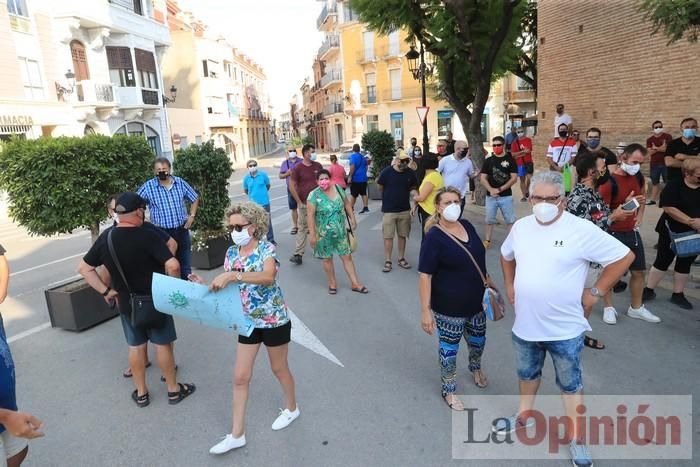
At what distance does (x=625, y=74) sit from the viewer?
1313 centimetres

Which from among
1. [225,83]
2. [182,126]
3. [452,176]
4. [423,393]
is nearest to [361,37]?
[225,83]

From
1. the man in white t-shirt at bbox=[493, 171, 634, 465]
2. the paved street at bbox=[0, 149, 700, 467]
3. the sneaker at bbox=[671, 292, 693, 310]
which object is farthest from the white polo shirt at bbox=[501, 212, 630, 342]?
the sneaker at bbox=[671, 292, 693, 310]

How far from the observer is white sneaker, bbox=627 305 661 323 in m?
4.96

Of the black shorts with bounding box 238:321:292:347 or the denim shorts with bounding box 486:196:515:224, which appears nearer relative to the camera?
the black shorts with bounding box 238:321:292:347

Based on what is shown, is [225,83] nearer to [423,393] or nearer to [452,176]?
[452,176]

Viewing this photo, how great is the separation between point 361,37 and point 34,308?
4286cm

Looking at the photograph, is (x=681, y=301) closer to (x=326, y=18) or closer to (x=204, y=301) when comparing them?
(x=204, y=301)

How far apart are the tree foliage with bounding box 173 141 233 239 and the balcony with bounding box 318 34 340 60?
4767 cm

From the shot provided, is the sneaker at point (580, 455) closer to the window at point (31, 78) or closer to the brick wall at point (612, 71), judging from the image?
the brick wall at point (612, 71)

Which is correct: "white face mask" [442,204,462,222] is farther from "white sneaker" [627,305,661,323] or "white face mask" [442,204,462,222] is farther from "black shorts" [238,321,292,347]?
"white sneaker" [627,305,661,323]

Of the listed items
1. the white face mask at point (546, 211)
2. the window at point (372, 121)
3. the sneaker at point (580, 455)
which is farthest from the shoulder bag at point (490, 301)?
the window at point (372, 121)

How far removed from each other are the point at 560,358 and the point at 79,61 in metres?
25.4

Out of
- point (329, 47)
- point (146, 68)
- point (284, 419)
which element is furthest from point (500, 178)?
point (329, 47)

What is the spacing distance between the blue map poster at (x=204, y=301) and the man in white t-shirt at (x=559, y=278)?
1.80m
